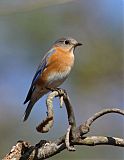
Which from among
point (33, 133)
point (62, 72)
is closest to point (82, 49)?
point (33, 133)

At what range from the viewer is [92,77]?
27.8 feet

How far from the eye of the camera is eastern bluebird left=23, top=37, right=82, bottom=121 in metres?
5.30

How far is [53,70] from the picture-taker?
17.8ft

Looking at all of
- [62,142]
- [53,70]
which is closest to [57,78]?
[53,70]

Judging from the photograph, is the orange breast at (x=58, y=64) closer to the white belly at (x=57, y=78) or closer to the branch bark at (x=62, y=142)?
the white belly at (x=57, y=78)

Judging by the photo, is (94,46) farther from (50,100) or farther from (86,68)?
(50,100)

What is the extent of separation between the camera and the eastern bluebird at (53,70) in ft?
17.4

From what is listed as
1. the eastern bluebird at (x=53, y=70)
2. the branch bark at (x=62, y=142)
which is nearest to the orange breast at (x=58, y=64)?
the eastern bluebird at (x=53, y=70)

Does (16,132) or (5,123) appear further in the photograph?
(5,123)

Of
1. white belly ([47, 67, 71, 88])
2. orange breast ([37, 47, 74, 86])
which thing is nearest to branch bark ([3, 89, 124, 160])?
white belly ([47, 67, 71, 88])

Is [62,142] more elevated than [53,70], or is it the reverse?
[53,70]

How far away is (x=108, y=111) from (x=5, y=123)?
16.5 ft

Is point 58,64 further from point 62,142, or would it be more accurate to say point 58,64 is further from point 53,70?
point 62,142

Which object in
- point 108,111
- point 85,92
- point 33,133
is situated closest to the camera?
point 108,111
